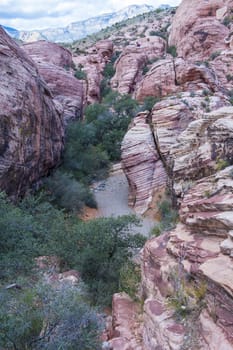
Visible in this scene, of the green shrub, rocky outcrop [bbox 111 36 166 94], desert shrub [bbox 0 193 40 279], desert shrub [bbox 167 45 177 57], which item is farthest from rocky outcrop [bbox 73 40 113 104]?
desert shrub [bbox 0 193 40 279]

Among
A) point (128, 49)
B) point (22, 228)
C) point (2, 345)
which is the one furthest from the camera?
point (128, 49)

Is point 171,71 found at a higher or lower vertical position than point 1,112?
lower

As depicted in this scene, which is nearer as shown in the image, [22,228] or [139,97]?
[22,228]

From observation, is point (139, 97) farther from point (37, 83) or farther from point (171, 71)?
point (37, 83)

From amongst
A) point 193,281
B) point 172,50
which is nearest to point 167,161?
point 193,281

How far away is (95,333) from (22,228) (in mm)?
5946

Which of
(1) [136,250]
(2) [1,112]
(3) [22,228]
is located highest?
(2) [1,112]

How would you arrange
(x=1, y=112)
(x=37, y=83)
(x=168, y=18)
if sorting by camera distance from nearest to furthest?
(x=1, y=112) → (x=37, y=83) → (x=168, y=18)

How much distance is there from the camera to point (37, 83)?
1838 cm

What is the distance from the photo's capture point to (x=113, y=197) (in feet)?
81.4

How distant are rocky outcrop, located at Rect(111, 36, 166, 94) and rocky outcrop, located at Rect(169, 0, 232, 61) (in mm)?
2579

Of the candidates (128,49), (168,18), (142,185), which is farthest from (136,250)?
(168,18)

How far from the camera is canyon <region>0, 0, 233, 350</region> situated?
719cm

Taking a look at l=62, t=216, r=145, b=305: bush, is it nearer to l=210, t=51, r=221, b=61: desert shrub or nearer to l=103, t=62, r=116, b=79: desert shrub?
l=210, t=51, r=221, b=61: desert shrub
